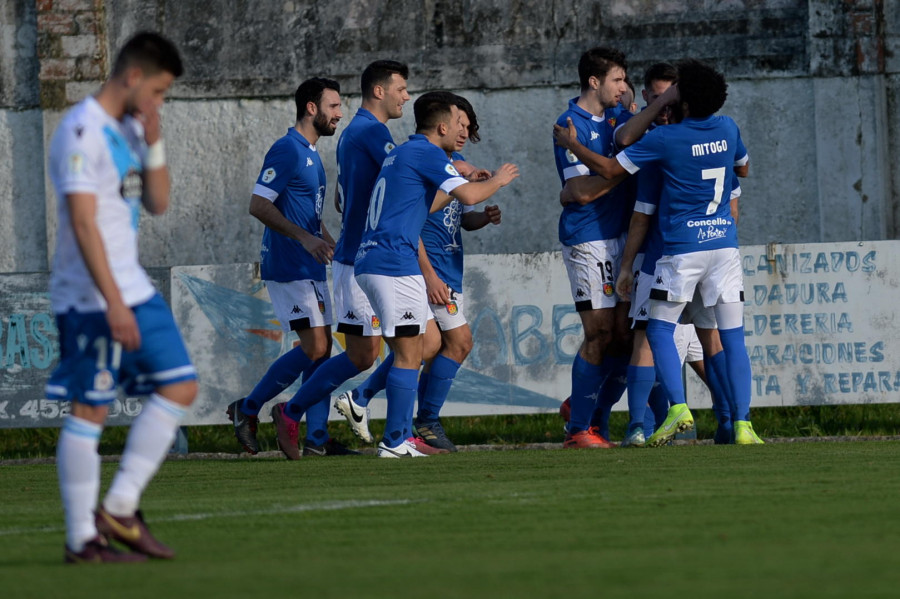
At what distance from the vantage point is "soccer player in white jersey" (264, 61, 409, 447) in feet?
29.3

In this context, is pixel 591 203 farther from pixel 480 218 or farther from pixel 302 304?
pixel 302 304

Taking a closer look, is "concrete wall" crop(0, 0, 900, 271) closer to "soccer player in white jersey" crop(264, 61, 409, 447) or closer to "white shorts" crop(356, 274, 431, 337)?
"soccer player in white jersey" crop(264, 61, 409, 447)

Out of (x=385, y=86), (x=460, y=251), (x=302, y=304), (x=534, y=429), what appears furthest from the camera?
(x=534, y=429)

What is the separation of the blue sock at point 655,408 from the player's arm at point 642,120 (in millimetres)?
1693

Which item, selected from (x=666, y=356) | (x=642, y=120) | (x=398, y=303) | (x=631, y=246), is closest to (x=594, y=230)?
(x=631, y=246)

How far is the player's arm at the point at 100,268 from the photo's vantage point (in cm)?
418

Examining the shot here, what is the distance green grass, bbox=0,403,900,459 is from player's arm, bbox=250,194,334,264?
260 centimetres

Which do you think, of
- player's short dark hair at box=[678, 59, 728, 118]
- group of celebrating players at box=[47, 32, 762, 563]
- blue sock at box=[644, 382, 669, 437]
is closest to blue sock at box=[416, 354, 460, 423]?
group of celebrating players at box=[47, 32, 762, 563]

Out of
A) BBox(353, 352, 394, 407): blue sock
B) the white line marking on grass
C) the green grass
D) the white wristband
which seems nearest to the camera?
the white wristband

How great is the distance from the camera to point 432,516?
521 cm

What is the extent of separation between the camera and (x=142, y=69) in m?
4.44

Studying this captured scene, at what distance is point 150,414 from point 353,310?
4.52 meters

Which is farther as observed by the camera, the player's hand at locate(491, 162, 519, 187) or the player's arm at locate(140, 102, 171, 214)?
the player's hand at locate(491, 162, 519, 187)

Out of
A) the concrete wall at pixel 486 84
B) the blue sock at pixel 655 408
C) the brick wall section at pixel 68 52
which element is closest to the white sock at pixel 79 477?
the blue sock at pixel 655 408
